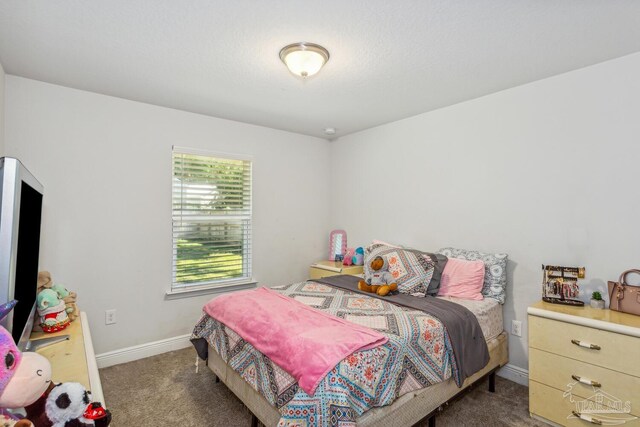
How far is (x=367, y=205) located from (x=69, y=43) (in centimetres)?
301

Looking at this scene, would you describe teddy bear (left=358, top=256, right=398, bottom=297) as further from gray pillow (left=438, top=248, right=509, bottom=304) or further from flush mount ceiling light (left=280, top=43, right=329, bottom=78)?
flush mount ceiling light (left=280, top=43, right=329, bottom=78)

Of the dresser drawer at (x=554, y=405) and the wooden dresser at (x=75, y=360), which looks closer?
the wooden dresser at (x=75, y=360)

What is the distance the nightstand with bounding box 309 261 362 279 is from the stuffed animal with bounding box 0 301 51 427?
2.96m

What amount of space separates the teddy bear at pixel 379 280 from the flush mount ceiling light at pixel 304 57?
1.65 meters

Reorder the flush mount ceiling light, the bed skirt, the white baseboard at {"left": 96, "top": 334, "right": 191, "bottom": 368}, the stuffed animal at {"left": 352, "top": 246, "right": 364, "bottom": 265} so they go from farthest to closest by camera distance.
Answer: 1. the stuffed animal at {"left": 352, "top": 246, "right": 364, "bottom": 265}
2. the white baseboard at {"left": 96, "top": 334, "right": 191, "bottom": 368}
3. the flush mount ceiling light
4. the bed skirt

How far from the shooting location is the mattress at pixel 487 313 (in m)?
2.31

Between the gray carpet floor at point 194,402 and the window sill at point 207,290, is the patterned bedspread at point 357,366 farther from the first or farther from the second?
the window sill at point 207,290

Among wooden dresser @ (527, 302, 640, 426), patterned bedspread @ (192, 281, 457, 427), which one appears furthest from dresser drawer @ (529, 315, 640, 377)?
patterned bedspread @ (192, 281, 457, 427)

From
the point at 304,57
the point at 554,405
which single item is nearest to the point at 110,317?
the point at 304,57

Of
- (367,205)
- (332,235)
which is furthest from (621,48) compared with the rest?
(332,235)

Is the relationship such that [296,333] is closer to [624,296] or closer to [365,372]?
[365,372]

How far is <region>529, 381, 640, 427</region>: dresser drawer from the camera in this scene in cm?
190

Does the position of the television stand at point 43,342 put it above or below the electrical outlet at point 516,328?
above

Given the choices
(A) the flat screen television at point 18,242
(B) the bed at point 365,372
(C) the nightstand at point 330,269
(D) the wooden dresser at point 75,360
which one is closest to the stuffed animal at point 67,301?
(D) the wooden dresser at point 75,360
